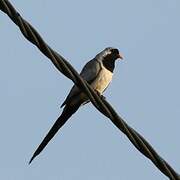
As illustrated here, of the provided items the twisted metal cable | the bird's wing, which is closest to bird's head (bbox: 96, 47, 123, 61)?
the bird's wing

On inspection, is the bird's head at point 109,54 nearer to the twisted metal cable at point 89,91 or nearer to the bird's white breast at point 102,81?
the bird's white breast at point 102,81

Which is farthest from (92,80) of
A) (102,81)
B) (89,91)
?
(89,91)

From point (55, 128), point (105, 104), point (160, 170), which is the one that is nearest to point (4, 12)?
point (105, 104)

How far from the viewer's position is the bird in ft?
25.3

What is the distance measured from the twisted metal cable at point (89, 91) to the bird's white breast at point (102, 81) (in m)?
4.10

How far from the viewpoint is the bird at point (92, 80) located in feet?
25.3

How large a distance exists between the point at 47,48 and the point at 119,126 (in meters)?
0.64

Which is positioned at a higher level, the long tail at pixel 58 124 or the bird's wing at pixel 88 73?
the bird's wing at pixel 88 73

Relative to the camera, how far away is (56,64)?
13.3 feet

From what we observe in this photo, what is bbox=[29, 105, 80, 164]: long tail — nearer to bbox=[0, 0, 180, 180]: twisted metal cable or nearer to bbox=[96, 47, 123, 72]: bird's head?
bbox=[96, 47, 123, 72]: bird's head

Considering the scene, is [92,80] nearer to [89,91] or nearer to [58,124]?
[58,124]

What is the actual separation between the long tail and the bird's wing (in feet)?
0.35

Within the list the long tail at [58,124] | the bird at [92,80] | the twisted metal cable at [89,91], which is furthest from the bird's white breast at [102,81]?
the twisted metal cable at [89,91]

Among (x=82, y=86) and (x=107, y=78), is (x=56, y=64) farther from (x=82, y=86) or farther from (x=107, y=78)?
(x=107, y=78)
